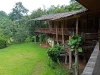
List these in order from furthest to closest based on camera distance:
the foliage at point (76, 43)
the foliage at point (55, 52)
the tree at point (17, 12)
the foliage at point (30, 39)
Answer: the tree at point (17, 12), the foliage at point (30, 39), the foliage at point (55, 52), the foliage at point (76, 43)

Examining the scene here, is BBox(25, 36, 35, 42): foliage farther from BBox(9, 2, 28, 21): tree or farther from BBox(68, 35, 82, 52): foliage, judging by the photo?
BBox(68, 35, 82, 52): foliage

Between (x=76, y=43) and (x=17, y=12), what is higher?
(x=17, y=12)

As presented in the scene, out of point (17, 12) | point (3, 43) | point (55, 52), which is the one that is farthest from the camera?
point (17, 12)

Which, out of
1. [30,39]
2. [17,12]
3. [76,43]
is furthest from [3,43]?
[17,12]

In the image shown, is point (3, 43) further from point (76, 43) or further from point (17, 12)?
point (17, 12)

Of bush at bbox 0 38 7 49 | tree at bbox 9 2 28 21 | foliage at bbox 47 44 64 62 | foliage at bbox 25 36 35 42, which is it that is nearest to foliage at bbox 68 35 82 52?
foliage at bbox 47 44 64 62

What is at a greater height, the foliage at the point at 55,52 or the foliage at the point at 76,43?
the foliage at the point at 76,43

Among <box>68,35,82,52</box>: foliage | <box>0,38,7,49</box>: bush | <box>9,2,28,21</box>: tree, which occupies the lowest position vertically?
<box>0,38,7,49</box>: bush

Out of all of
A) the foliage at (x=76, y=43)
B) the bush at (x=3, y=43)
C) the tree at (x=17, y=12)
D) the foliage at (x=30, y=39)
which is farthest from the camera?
the tree at (x=17, y=12)

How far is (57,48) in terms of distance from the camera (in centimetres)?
2086

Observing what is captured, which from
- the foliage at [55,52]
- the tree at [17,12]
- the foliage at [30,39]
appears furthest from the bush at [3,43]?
the tree at [17,12]

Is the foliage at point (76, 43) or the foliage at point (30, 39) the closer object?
the foliage at point (76, 43)

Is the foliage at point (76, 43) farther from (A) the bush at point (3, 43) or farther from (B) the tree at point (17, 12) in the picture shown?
(B) the tree at point (17, 12)

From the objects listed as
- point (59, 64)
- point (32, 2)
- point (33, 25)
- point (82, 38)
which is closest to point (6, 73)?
point (59, 64)
